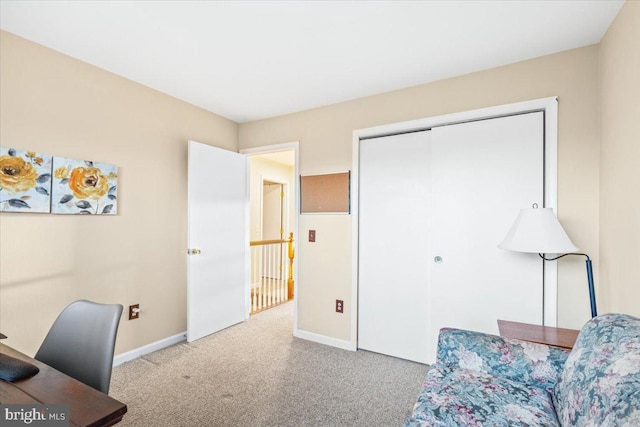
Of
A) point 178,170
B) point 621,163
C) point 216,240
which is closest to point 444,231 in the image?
point 621,163

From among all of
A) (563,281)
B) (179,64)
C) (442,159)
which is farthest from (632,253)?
(179,64)

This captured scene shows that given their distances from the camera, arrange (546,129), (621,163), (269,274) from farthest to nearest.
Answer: (269,274) < (546,129) < (621,163)

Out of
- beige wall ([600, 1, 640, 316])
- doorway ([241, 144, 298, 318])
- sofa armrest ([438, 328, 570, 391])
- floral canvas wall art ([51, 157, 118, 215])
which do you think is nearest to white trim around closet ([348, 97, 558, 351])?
beige wall ([600, 1, 640, 316])

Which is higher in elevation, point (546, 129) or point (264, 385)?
point (546, 129)

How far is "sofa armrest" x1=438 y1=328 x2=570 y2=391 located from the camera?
147 centimetres

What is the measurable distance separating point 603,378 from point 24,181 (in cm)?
314

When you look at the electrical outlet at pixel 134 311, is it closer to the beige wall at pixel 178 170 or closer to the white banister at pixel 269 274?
the beige wall at pixel 178 170

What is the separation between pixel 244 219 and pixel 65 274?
5.71 ft

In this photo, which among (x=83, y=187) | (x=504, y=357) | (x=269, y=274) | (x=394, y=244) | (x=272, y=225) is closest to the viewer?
(x=504, y=357)

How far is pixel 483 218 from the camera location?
8.02ft

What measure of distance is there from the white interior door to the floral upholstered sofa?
234cm

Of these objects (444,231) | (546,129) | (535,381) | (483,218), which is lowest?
(535,381)

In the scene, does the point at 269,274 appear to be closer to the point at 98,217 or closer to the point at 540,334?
the point at 98,217

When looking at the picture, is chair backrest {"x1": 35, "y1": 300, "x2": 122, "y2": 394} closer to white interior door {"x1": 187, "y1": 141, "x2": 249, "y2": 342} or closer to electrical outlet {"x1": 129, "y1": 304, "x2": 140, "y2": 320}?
electrical outlet {"x1": 129, "y1": 304, "x2": 140, "y2": 320}
